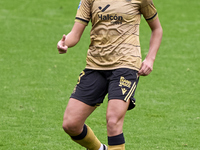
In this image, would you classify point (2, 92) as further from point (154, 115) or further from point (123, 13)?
point (123, 13)

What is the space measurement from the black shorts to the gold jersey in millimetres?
85

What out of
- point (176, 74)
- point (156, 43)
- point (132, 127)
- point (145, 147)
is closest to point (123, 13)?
point (156, 43)

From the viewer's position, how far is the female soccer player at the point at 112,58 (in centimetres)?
524

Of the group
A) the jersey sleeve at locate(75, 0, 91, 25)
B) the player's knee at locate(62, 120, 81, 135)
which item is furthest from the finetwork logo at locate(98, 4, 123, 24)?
the player's knee at locate(62, 120, 81, 135)

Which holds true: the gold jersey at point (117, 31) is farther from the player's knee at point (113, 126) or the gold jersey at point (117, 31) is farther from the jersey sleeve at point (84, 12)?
the player's knee at point (113, 126)

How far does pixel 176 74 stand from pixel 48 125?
400 centimetres

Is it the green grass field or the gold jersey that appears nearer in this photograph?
the gold jersey

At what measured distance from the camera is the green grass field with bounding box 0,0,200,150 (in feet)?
23.7

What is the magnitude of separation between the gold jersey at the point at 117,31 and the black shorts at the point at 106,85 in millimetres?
85

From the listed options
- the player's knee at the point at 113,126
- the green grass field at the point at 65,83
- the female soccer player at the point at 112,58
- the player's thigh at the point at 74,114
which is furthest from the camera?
the green grass field at the point at 65,83

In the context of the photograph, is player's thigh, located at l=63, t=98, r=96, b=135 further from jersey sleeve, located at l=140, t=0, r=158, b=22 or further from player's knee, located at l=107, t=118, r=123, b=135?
jersey sleeve, located at l=140, t=0, r=158, b=22

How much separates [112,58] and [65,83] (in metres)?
4.81

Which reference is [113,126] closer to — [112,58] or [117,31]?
[112,58]

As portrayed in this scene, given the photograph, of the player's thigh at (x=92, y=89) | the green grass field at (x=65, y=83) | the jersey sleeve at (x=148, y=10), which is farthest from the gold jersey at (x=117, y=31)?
the green grass field at (x=65, y=83)
